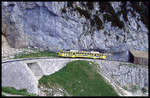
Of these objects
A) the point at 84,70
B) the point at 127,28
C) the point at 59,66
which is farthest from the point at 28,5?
the point at 127,28

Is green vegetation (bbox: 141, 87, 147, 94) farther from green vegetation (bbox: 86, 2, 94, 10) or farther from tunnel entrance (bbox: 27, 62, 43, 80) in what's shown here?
tunnel entrance (bbox: 27, 62, 43, 80)

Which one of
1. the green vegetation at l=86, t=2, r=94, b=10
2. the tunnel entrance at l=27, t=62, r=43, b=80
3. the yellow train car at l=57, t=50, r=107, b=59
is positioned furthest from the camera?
the green vegetation at l=86, t=2, r=94, b=10

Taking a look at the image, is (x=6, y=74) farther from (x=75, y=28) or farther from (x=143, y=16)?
(x=143, y=16)

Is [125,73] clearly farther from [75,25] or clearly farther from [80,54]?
[75,25]

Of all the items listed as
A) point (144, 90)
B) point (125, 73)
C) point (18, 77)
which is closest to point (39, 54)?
point (18, 77)

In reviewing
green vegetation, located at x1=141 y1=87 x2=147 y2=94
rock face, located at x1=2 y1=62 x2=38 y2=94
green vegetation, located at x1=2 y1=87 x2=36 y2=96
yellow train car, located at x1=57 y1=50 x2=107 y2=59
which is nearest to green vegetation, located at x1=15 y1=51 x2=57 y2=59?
yellow train car, located at x1=57 y1=50 x2=107 y2=59
